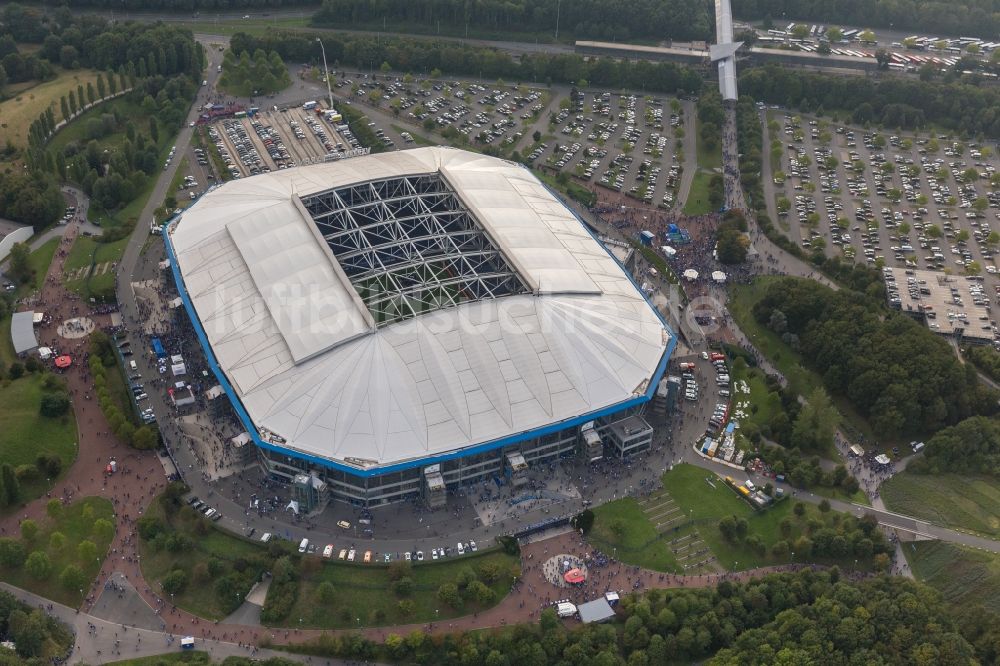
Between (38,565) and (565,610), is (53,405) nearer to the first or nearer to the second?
(38,565)

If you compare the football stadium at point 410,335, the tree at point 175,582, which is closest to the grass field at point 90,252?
the football stadium at point 410,335

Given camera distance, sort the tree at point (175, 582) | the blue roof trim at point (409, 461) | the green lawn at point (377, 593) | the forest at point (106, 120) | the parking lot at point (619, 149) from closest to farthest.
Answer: the green lawn at point (377, 593), the tree at point (175, 582), the blue roof trim at point (409, 461), the forest at point (106, 120), the parking lot at point (619, 149)

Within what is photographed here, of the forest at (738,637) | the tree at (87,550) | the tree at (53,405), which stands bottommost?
the forest at (738,637)

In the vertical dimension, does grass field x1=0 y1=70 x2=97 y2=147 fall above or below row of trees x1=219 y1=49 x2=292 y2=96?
above

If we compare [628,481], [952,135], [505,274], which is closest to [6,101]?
[505,274]

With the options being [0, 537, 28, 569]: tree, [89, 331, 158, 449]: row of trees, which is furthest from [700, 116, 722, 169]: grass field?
[0, 537, 28, 569]: tree

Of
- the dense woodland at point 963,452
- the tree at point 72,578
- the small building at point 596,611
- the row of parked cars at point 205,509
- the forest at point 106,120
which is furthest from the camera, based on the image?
the forest at point 106,120

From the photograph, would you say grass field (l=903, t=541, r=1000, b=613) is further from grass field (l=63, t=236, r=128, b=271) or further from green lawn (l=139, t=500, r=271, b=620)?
grass field (l=63, t=236, r=128, b=271)

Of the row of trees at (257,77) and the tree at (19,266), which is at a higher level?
the row of trees at (257,77)

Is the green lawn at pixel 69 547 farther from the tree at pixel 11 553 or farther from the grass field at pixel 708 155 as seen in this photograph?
the grass field at pixel 708 155
